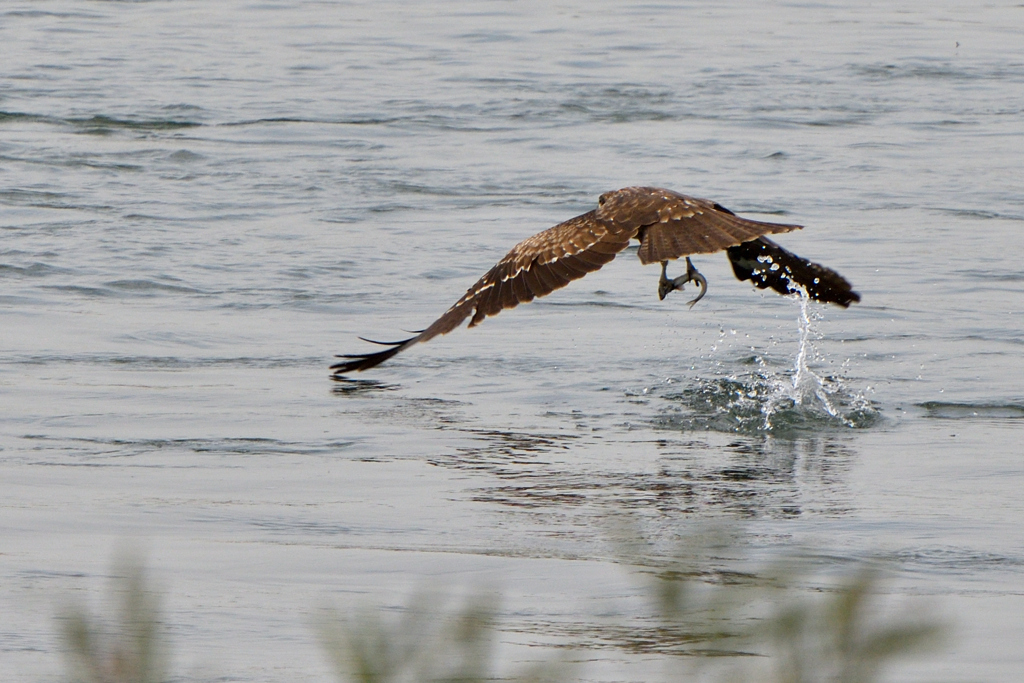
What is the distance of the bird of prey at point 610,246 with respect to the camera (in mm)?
6309

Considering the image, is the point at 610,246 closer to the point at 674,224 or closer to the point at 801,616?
the point at 674,224

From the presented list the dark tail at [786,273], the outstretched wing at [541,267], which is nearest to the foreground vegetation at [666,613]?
the outstretched wing at [541,267]

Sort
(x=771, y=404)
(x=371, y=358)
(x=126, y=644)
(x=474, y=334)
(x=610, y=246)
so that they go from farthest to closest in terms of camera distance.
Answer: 1. (x=474, y=334)
2. (x=771, y=404)
3. (x=371, y=358)
4. (x=610, y=246)
5. (x=126, y=644)

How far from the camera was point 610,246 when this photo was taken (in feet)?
21.3

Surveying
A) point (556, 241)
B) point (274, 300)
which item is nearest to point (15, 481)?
point (556, 241)

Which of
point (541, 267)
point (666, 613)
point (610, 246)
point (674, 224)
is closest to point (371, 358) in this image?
point (541, 267)

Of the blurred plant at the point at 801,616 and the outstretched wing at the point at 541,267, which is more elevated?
the blurred plant at the point at 801,616

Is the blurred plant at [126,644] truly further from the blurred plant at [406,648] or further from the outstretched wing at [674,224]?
the outstretched wing at [674,224]

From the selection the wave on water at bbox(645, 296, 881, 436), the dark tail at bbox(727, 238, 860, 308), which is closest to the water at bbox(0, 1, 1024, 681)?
the wave on water at bbox(645, 296, 881, 436)

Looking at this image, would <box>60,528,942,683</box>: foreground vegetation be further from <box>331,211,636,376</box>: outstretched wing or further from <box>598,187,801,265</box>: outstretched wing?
<box>331,211,636,376</box>: outstretched wing

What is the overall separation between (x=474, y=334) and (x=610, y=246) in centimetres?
239

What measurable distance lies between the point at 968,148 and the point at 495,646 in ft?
35.0

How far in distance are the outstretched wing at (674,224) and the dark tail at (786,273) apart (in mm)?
463

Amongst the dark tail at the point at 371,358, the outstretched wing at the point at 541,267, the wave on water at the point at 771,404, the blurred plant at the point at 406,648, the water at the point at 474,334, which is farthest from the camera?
the wave on water at the point at 771,404
